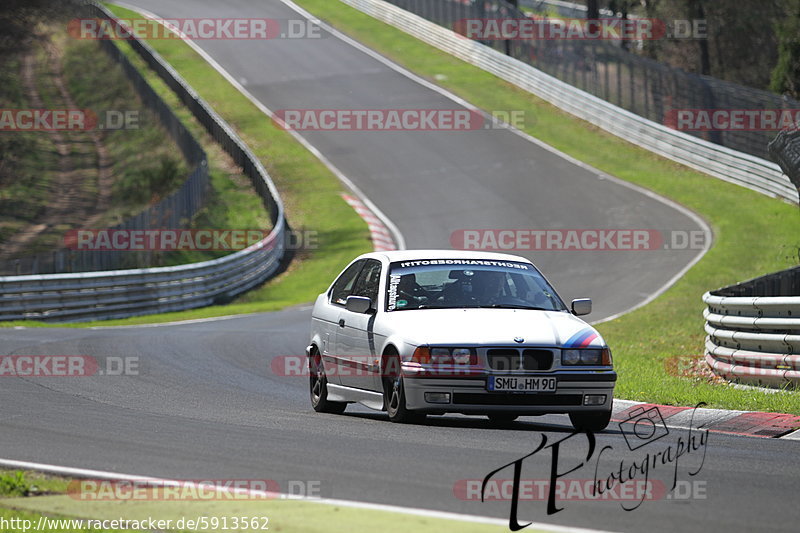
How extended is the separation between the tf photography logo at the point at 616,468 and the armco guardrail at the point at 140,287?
1763 centimetres

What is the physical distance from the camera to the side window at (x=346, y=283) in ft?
40.0

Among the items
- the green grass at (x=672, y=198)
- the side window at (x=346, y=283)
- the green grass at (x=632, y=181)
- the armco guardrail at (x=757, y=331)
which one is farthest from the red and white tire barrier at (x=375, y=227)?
the side window at (x=346, y=283)

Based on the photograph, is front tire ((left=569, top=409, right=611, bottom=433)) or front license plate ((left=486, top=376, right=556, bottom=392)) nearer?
front license plate ((left=486, top=376, right=556, bottom=392))

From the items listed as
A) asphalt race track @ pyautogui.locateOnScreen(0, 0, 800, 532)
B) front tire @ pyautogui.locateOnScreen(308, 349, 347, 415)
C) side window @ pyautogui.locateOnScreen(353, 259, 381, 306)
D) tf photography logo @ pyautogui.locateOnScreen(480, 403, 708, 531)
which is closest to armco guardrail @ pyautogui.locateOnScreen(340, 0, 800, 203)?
asphalt race track @ pyautogui.locateOnScreen(0, 0, 800, 532)

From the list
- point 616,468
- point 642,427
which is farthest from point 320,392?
point 616,468

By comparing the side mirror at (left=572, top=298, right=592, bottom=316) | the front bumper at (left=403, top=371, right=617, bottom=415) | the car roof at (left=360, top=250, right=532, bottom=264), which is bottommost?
the front bumper at (left=403, top=371, right=617, bottom=415)

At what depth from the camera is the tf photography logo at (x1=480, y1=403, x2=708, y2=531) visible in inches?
281

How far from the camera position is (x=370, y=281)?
1171cm

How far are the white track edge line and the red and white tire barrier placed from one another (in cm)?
2486

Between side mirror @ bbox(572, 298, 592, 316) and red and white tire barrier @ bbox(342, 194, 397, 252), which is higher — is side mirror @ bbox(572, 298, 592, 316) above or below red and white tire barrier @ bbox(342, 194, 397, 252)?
above

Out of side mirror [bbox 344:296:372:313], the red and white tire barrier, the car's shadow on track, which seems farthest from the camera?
the red and white tire barrier

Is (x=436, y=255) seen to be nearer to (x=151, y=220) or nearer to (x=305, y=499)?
(x=305, y=499)

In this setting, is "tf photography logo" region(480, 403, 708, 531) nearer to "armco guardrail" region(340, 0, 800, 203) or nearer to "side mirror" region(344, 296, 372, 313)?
"side mirror" region(344, 296, 372, 313)

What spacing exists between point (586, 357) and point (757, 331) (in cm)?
450
